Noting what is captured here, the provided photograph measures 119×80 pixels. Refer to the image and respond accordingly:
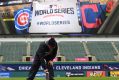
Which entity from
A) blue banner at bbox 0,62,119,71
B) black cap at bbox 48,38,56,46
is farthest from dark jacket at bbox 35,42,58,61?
blue banner at bbox 0,62,119,71

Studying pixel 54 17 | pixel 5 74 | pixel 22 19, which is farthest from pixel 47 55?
pixel 54 17

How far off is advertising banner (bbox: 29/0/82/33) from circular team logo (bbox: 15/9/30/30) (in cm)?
67

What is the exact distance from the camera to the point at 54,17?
4653 cm

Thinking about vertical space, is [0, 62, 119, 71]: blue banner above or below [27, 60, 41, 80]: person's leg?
below

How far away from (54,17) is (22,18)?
3.69 metres

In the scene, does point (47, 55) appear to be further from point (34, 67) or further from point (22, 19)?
point (22, 19)

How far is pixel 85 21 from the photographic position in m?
45.7

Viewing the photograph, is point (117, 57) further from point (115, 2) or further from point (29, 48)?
point (29, 48)

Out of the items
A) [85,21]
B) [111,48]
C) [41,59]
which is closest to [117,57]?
[111,48]

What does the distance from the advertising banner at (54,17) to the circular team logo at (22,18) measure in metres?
0.67

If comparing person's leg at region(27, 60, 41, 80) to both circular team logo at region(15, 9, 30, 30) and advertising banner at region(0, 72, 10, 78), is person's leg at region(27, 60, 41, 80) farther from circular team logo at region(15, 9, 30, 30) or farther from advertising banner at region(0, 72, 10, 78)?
circular team logo at region(15, 9, 30, 30)

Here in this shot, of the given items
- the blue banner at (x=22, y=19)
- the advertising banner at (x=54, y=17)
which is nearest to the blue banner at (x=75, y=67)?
the advertising banner at (x=54, y=17)

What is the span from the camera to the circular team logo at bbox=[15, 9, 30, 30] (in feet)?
150

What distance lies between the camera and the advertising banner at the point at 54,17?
150 ft
